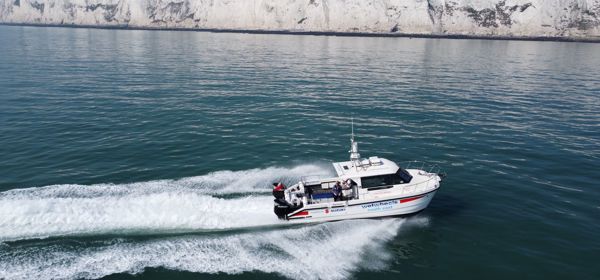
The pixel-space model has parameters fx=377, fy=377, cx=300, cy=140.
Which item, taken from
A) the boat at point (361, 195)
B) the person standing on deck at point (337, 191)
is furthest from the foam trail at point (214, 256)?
the person standing on deck at point (337, 191)

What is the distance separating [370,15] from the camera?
15725 cm

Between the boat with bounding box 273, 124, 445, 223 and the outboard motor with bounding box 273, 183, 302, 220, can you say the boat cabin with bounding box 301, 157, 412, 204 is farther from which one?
the outboard motor with bounding box 273, 183, 302, 220

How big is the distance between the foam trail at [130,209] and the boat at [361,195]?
1.38 m

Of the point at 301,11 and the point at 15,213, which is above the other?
the point at 301,11

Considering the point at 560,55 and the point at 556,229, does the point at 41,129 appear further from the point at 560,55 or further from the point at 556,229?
the point at 560,55

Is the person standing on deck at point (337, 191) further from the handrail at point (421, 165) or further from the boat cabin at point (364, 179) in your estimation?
the handrail at point (421, 165)

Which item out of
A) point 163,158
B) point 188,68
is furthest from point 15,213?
point 188,68

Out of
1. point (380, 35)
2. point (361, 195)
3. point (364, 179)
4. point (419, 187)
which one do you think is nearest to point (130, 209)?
point (361, 195)

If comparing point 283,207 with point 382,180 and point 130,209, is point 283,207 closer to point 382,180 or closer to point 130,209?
point 382,180

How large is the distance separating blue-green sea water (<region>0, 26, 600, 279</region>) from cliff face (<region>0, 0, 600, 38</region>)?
9583cm

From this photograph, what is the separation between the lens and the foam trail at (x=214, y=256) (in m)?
16.6

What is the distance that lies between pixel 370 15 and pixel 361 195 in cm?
14880

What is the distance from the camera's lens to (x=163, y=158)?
28.8 m

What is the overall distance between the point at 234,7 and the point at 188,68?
4809 inches
